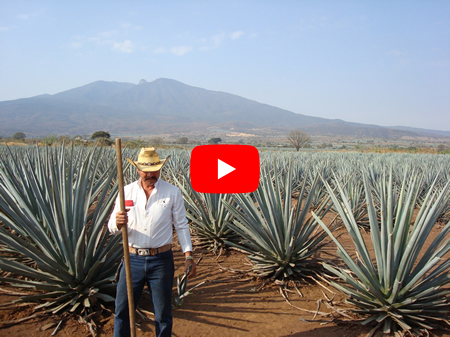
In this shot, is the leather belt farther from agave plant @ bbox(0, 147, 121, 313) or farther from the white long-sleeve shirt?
agave plant @ bbox(0, 147, 121, 313)

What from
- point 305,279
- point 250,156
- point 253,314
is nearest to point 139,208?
point 250,156

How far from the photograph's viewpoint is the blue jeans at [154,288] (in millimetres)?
2184

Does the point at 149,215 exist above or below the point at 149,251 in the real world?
above

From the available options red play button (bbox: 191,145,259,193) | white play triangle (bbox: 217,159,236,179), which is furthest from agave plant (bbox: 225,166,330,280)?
white play triangle (bbox: 217,159,236,179)

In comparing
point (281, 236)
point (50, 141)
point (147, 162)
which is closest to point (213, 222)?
point (281, 236)

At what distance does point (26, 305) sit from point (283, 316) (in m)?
2.39

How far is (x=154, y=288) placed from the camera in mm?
2191

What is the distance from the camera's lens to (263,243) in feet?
11.6

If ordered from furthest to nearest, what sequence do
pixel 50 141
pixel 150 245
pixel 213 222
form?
1. pixel 50 141
2. pixel 213 222
3. pixel 150 245

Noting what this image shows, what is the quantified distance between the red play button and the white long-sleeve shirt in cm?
56

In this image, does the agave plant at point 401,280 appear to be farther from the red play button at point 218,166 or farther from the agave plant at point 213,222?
the agave plant at point 213,222

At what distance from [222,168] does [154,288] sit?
118 cm

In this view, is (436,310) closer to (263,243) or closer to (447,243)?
(447,243)

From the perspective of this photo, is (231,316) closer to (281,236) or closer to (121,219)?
(281,236)
